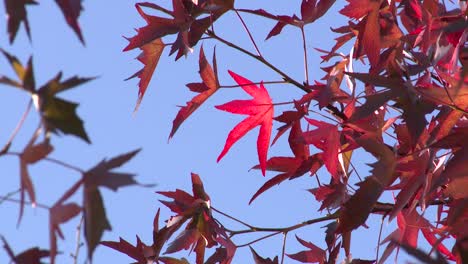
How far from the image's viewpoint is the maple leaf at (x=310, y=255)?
1.24 meters

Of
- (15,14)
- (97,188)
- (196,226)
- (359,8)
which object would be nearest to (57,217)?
(97,188)

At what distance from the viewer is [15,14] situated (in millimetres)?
680

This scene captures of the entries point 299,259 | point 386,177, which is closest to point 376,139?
point 386,177

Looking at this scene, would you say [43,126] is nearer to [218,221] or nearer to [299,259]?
[218,221]

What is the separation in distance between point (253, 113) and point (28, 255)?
21.6 inches

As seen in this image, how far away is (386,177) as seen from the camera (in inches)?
37.4

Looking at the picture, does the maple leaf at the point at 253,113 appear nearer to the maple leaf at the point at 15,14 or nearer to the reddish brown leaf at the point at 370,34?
the reddish brown leaf at the point at 370,34

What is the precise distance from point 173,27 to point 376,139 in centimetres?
31

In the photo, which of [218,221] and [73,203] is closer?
[73,203]

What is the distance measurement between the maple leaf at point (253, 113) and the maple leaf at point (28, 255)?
1.58 ft

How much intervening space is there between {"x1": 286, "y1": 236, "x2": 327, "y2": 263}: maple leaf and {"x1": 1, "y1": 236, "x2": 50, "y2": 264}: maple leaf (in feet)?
1.93

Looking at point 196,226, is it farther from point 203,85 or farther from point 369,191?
point 369,191

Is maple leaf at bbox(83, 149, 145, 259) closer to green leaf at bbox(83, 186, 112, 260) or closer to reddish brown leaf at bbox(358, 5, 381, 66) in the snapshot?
green leaf at bbox(83, 186, 112, 260)

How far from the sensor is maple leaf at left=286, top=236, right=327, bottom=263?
4.06 ft
